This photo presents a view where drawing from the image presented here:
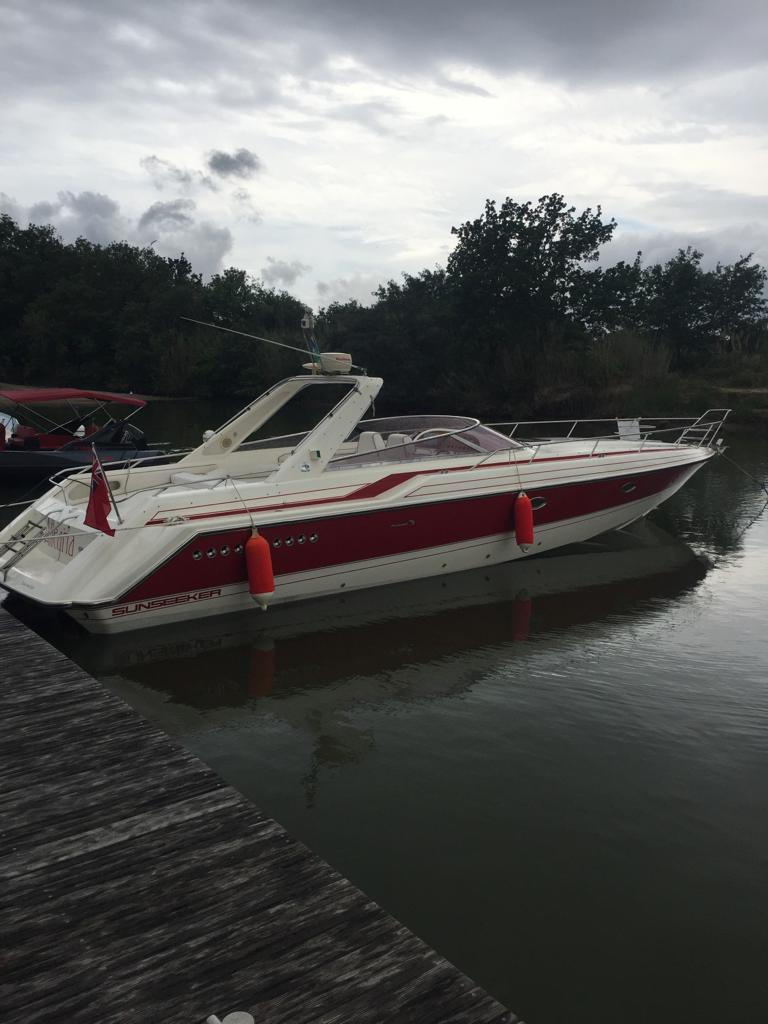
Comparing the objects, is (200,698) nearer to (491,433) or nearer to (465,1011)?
(465,1011)

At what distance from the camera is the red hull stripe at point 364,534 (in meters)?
7.86

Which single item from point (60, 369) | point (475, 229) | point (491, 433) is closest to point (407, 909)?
point (491, 433)

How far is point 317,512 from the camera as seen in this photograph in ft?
27.8

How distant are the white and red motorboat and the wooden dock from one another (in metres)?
3.31

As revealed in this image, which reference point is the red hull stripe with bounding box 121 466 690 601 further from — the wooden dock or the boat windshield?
the wooden dock

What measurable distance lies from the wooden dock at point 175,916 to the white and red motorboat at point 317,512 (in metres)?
3.31

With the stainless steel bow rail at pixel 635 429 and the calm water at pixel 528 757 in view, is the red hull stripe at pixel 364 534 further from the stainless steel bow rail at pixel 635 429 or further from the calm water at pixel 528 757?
the stainless steel bow rail at pixel 635 429

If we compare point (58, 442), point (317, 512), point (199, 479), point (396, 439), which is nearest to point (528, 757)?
point (317, 512)

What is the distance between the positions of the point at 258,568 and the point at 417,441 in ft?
9.37

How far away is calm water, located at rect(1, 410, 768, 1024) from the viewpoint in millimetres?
3662

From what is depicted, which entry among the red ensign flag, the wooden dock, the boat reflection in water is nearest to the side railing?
the boat reflection in water

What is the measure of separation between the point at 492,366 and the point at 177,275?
41.1 metres

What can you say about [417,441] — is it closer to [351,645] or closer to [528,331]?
[351,645]

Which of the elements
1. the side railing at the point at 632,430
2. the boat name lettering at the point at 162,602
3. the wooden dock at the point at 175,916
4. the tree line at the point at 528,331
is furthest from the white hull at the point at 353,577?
the tree line at the point at 528,331
